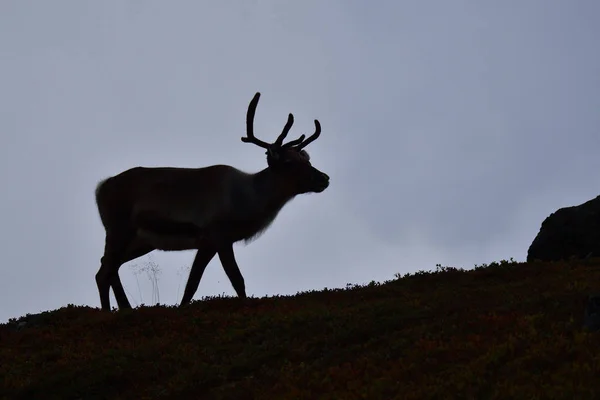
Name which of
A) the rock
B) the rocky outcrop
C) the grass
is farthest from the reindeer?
the rock

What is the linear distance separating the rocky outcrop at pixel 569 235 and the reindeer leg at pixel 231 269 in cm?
699

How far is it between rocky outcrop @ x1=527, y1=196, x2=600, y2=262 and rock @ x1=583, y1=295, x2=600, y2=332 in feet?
30.7

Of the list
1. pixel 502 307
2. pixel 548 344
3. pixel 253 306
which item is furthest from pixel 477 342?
pixel 253 306

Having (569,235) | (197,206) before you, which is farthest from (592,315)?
(569,235)

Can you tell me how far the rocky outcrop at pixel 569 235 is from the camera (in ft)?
64.9

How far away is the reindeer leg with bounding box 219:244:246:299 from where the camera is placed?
17688 millimetres

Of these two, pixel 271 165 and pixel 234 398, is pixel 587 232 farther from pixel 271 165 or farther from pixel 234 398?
pixel 234 398

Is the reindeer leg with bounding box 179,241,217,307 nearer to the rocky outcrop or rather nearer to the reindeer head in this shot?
the reindeer head

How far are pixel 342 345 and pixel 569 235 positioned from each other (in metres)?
9.95

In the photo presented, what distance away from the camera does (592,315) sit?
1030cm

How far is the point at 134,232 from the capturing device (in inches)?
743

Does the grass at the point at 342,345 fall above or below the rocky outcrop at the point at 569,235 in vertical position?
below

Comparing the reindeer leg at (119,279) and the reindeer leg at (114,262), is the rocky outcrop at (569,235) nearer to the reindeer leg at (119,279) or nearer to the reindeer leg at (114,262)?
the reindeer leg at (119,279)

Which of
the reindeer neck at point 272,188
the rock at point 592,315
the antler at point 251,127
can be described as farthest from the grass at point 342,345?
the antler at point 251,127
